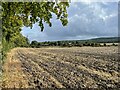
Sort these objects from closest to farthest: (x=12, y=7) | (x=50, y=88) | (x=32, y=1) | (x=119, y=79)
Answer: (x=32, y=1), (x=12, y=7), (x=50, y=88), (x=119, y=79)

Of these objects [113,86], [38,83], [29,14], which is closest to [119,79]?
[113,86]

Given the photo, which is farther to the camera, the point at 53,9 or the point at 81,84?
the point at 81,84

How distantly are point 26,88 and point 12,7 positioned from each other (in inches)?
246

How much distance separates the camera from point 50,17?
33.2 ft

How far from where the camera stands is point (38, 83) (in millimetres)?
17281

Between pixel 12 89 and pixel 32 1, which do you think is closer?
pixel 32 1

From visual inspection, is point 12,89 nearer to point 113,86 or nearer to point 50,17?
point 113,86

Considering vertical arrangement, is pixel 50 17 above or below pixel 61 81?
above

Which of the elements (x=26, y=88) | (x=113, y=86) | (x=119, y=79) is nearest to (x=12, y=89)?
(x=26, y=88)

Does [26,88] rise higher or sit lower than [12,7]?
lower

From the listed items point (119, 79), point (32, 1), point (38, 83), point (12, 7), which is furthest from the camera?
point (119, 79)

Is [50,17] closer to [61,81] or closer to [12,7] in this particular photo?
[12,7]

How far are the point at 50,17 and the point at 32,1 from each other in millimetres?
858

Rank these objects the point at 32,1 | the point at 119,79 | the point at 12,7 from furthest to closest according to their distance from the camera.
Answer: the point at 119,79 < the point at 12,7 < the point at 32,1
